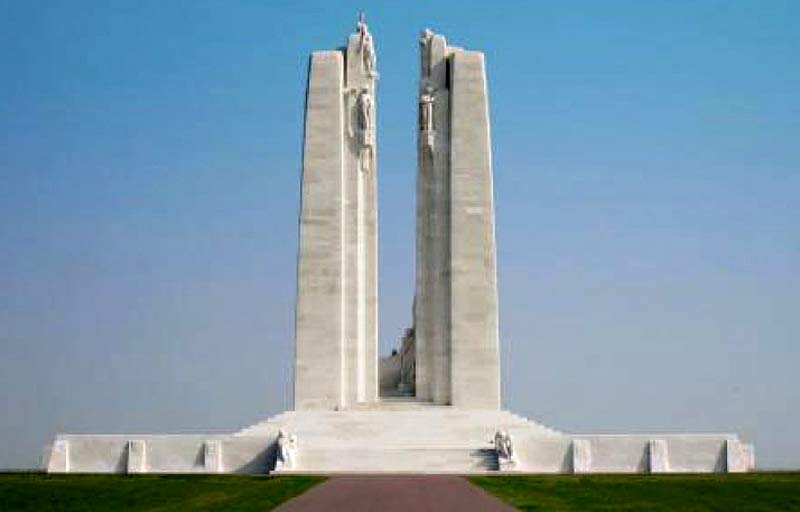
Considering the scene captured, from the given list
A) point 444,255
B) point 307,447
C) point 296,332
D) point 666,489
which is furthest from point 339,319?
point 666,489

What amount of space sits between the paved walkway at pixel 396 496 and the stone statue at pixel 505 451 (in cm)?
391

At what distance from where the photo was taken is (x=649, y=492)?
23.7 metres

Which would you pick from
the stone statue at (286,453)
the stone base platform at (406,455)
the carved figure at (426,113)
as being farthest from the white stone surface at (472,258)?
the stone statue at (286,453)

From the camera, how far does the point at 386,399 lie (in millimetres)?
39812

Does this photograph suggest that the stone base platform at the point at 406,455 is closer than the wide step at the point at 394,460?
No

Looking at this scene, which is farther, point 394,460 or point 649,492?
point 394,460

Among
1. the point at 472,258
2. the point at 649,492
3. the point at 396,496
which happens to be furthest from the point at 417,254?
the point at 396,496

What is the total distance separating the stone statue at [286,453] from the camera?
3080 cm

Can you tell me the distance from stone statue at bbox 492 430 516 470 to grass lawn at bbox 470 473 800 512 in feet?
7.04

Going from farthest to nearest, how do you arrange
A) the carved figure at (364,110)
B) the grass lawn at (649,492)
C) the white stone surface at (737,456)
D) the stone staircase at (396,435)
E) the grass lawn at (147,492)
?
1. the carved figure at (364,110)
2. the white stone surface at (737,456)
3. the stone staircase at (396,435)
4. the grass lawn at (649,492)
5. the grass lawn at (147,492)

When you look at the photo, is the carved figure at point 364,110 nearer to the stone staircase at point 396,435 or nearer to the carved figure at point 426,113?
the carved figure at point 426,113

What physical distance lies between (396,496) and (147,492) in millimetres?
5288

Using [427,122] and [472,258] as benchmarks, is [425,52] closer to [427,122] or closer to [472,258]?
[427,122]

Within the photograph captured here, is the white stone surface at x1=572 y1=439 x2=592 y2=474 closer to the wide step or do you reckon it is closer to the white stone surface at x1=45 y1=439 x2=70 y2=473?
the wide step
